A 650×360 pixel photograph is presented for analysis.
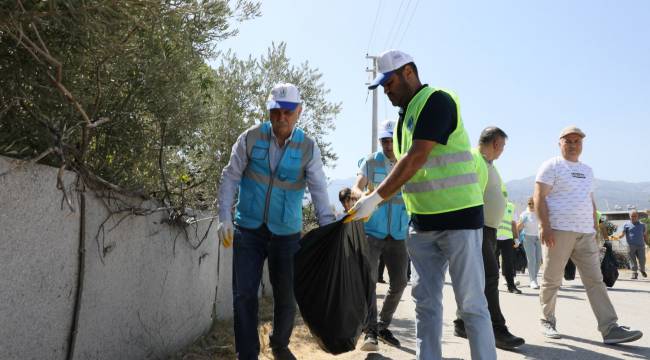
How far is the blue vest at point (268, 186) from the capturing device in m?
4.43

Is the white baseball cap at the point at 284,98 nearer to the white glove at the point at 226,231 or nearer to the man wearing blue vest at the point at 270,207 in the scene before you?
the man wearing blue vest at the point at 270,207

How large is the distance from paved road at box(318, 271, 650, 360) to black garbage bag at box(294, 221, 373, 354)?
3.78 feet

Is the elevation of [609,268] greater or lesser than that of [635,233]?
lesser

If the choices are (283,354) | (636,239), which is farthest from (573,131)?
(636,239)

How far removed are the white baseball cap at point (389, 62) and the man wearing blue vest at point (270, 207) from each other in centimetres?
78

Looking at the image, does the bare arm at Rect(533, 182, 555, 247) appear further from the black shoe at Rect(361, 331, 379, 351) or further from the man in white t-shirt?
the black shoe at Rect(361, 331, 379, 351)

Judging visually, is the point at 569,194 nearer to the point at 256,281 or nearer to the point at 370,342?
Result: the point at 370,342

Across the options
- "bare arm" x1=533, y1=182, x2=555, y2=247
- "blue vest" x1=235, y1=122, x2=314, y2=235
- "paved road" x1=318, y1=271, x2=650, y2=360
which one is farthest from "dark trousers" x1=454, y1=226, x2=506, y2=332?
"blue vest" x1=235, y1=122, x2=314, y2=235

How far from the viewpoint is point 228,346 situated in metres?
5.07

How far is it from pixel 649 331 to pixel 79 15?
6.43 metres

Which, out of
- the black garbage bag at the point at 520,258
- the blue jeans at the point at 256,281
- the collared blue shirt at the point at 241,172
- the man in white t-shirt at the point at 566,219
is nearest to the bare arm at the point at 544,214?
the man in white t-shirt at the point at 566,219

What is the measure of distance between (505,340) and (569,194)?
5.39ft

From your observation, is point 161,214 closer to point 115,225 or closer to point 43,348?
point 115,225

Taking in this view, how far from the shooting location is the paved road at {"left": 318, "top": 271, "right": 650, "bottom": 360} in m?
5.32
